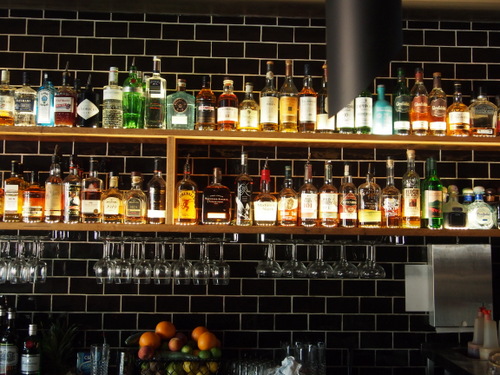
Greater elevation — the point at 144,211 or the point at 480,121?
the point at 480,121

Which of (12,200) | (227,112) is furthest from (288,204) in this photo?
(12,200)

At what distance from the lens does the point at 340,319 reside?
332cm

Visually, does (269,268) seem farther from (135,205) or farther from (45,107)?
(45,107)

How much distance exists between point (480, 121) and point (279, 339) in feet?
5.00

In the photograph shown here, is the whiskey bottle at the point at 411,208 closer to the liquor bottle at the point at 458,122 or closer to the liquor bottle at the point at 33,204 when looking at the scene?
the liquor bottle at the point at 458,122

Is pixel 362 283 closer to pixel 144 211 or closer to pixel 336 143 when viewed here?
pixel 336 143

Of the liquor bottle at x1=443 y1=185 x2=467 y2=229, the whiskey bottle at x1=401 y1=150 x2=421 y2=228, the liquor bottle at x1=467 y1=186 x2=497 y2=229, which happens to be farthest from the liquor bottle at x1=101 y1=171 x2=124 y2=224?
the liquor bottle at x1=467 y1=186 x2=497 y2=229

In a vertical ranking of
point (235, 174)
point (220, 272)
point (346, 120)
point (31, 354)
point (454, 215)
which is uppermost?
point (346, 120)

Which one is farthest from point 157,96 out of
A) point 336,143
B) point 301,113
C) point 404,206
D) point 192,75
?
point 404,206

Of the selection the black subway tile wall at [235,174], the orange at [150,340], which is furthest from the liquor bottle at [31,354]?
the orange at [150,340]

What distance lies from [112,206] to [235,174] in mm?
704

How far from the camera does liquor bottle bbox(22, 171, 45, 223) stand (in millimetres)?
2959

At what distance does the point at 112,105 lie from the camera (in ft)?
9.75

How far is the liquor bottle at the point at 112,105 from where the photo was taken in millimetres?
2965
